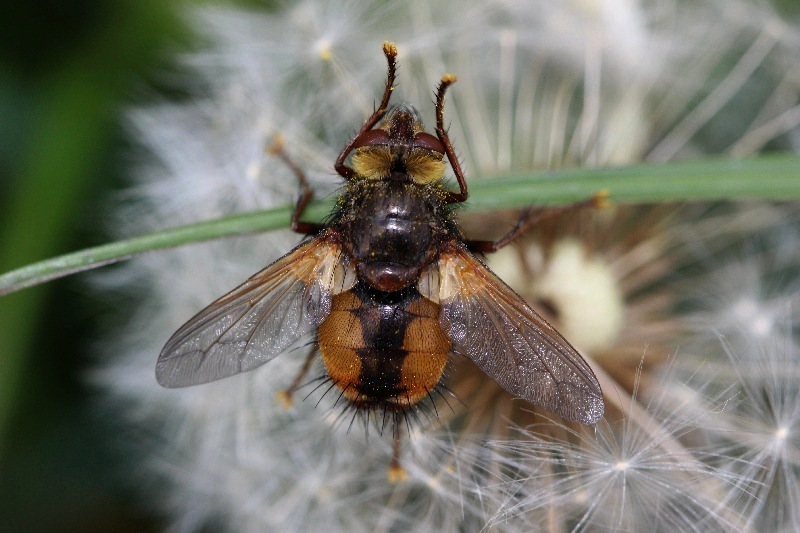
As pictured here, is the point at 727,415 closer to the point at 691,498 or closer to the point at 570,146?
the point at 691,498

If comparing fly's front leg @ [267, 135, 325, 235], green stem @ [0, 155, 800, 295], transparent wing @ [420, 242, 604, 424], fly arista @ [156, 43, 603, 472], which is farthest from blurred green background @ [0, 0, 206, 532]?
transparent wing @ [420, 242, 604, 424]

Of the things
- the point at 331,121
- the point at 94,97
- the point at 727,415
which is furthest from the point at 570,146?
the point at 94,97

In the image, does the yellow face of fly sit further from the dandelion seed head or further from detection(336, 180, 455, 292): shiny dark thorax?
the dandelion seed head

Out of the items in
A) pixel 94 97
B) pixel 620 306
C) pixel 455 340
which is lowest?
pixel 455 340

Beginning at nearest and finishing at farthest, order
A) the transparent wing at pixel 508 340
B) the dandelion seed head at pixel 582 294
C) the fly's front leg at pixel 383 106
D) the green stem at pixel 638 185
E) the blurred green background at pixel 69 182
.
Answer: the transparent wing at pixel 508 340
the fly's front leg at pixel 383 106
the green stem at pixel 638 185
the dandelion seed head at pixel 582 294
the blurred green background at pixel 69 182

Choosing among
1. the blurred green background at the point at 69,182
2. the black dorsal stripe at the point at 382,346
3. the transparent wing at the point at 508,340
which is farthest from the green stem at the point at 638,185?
the blurred green background at the point at 69,182

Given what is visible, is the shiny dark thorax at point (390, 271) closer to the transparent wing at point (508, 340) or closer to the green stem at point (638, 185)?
the transparent wing at point (508, 340)

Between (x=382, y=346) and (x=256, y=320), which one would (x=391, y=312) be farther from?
(x=256, y=320)
